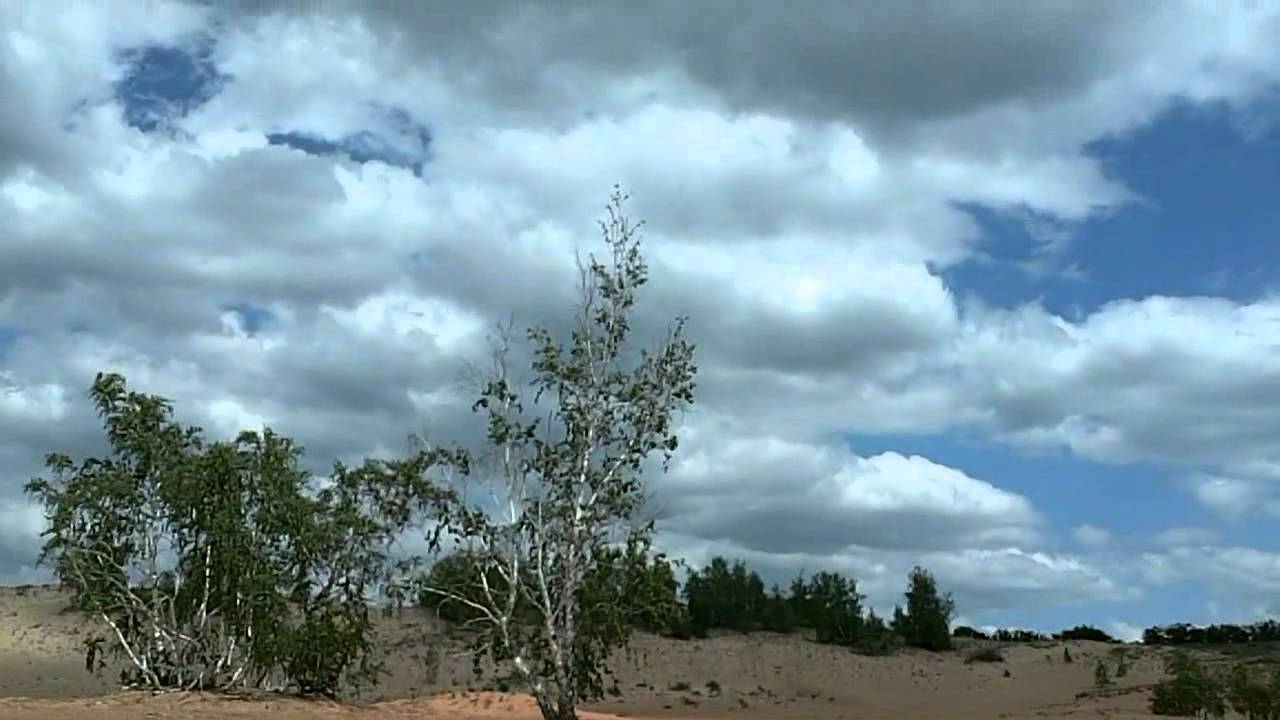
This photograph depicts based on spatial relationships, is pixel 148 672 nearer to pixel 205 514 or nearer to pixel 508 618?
pixel 205 514

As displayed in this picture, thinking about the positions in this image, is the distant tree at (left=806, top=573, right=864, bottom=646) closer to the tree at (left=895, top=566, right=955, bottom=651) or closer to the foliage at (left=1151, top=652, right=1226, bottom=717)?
the tree at (left=895, top=566, right=955, bottom=651)

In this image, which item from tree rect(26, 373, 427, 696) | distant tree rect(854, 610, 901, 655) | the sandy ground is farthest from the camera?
distant tree rect(854, 610, 901, 655)

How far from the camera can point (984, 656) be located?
7900 centimetres

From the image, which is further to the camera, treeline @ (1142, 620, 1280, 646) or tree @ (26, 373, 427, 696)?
treeline @ (1142, 620, 1280, 646)

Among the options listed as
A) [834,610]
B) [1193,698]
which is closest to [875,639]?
[834,610]

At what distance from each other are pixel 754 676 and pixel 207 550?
36.0 metres

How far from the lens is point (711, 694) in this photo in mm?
66125

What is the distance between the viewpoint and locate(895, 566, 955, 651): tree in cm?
8081

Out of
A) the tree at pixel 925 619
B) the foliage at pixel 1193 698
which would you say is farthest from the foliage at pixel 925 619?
the foliage at pixel 1193 698

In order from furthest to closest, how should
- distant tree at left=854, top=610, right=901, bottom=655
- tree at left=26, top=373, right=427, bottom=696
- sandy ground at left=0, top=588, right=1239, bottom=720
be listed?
1. distant tree at left=854, top=610, right=901, bottom=655
2. sandy ground at left=0, top=588, right=1239, bottom=720
3. tree at left=26, top=373, right=427, bottom=696

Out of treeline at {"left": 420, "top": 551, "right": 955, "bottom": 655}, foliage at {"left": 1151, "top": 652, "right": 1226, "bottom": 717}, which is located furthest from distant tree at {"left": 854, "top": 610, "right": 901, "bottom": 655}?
foliage at {"left": 1151, "top": 652, "right": 1226, "bottom": 717}

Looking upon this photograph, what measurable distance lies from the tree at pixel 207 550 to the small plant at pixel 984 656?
4622 cm

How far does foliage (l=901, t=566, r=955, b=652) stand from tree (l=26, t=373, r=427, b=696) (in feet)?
154

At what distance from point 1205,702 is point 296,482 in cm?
2687
